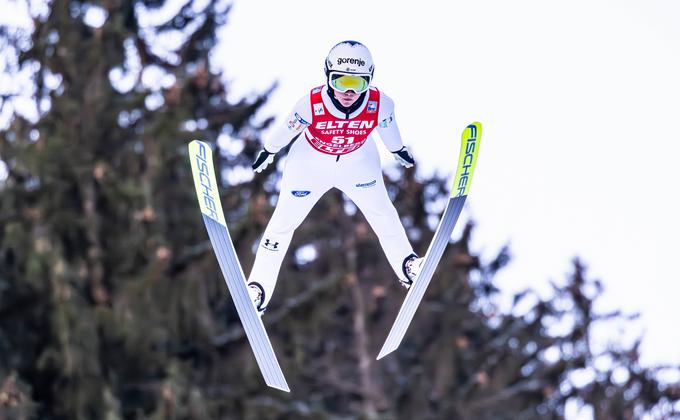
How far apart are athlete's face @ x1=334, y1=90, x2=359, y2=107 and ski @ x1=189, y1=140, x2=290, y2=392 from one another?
1120 mm

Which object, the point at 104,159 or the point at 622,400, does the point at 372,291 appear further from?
the point at 622,400

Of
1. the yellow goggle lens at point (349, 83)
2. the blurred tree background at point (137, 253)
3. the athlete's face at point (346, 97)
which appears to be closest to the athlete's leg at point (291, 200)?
the athlete's face at point (346, 97)

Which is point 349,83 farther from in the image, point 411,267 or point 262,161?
point 411,267

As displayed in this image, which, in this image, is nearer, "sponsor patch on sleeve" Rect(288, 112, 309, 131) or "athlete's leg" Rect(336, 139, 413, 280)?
"sponsor patch on sleeve" Rect(288, 112, 309, 131)

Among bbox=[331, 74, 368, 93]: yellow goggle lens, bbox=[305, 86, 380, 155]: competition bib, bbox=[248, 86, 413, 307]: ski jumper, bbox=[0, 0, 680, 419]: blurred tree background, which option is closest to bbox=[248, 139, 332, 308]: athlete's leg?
bbox=[248, 86, 413, 307]: ski jumper

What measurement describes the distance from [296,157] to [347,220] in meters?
14.1

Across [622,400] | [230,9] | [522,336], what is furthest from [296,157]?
[622,400]

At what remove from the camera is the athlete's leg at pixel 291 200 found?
8.55m

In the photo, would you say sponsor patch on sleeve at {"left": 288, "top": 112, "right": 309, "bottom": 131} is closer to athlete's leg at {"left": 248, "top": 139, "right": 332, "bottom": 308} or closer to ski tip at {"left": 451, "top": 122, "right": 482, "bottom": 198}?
athlete's leg at {"left": 248, "top": 139, "right": 332, "bottom": 308}

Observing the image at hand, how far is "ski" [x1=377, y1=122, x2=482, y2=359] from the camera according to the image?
9008mm

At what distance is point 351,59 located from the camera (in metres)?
7.72

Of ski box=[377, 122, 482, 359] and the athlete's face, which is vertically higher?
the athlete's face

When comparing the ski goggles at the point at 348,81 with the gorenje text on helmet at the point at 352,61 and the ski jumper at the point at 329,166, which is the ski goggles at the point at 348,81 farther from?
the ski jumper at the point at 329,166

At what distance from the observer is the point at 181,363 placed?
24.3 m
